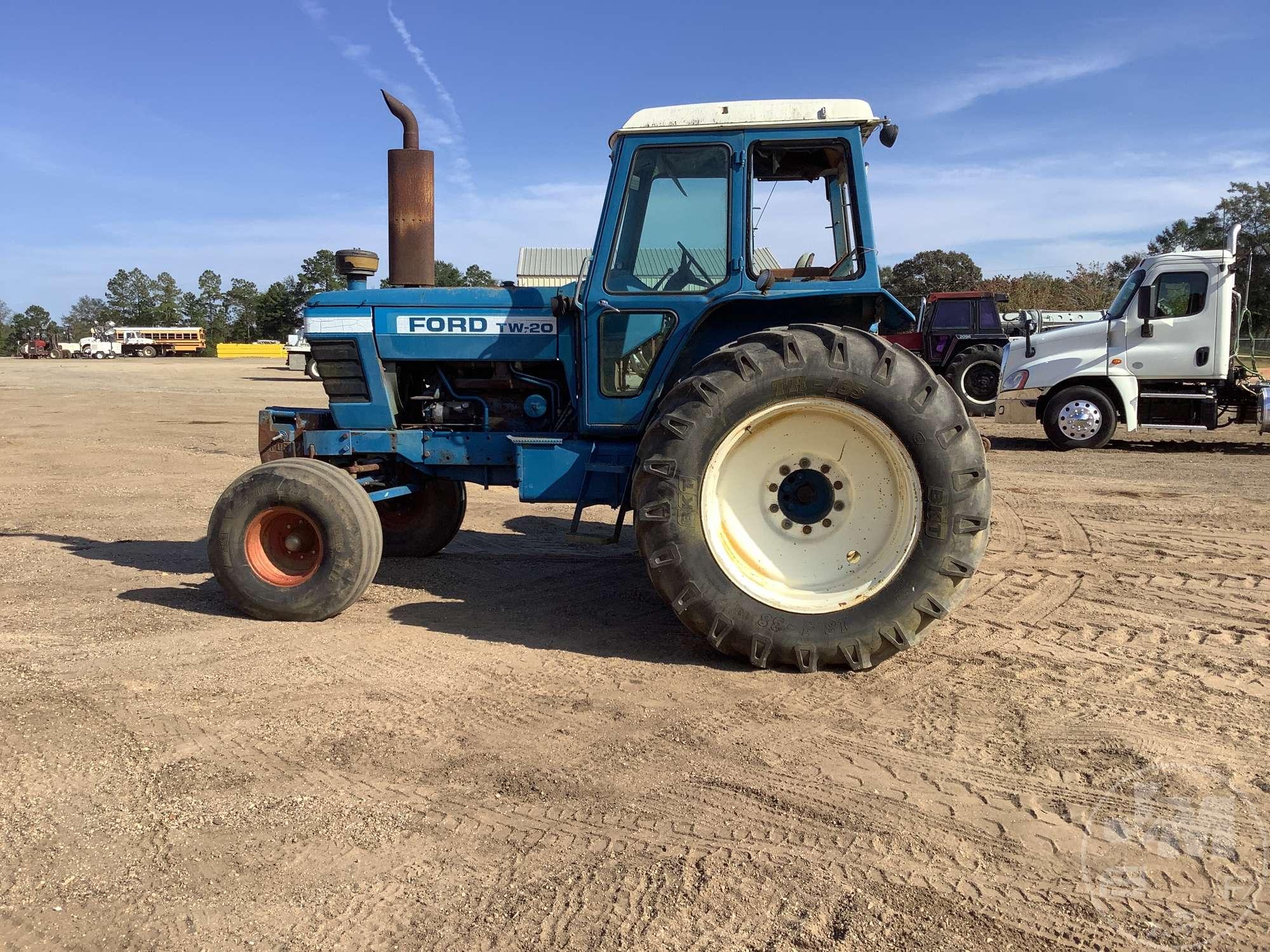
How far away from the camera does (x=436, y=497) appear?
6.45m

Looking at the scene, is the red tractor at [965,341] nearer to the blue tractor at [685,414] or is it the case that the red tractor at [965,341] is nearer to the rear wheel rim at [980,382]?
the rear wheel rim at [980,382]

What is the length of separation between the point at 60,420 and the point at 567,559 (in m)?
13.0

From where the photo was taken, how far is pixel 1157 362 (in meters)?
12.3

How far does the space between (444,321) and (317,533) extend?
1.39 metres

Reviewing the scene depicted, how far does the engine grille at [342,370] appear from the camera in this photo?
546 cm

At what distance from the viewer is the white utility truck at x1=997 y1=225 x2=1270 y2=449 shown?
1210 centimetres

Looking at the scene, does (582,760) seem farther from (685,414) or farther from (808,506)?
(808,506)

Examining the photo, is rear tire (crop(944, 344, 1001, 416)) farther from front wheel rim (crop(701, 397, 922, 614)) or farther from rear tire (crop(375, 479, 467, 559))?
front wheel rim (crop(701, 397, 922, 614))

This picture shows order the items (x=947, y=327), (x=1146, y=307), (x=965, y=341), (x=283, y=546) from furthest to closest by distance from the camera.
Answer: (x=947, y=327)
(x=965, y=341)
(x=1146, y=307)
(x=283, y=546)

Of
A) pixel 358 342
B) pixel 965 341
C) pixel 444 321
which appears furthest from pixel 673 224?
pixel 965 341

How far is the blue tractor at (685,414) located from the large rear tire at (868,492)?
0.03 feet

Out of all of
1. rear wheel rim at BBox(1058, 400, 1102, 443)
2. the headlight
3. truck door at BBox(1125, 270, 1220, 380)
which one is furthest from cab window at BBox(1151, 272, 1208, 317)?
the headlight

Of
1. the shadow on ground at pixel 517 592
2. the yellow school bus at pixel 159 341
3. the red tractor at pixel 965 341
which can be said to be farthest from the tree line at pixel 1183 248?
the yellow school bus at pixel 159 341

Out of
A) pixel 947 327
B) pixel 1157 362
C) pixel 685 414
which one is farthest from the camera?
pixel 947 327
